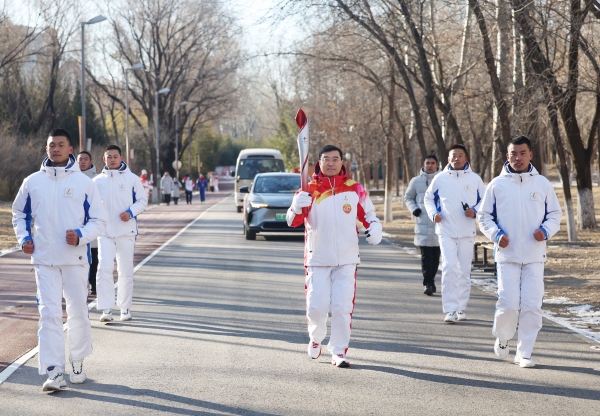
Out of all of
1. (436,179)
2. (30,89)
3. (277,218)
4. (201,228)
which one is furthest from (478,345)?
(30,89)

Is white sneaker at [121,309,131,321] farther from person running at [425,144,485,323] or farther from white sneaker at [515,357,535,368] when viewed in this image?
white sneaker at [515,357,535,368]

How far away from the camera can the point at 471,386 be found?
22.5 feet

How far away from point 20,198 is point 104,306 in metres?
3.34

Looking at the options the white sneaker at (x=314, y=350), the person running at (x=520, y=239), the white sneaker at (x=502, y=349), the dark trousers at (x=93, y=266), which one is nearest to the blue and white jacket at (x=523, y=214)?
the person running at (x=520, y=239)

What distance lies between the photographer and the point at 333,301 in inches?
304

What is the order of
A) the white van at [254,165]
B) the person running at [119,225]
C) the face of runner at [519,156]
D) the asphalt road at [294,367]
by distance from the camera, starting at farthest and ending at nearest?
the white van at [254,165] → the person running at [119,225] → the face of runner at [519,156] → the asphalt road at [294,367]

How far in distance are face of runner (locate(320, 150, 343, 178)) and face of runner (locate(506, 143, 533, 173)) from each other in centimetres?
149

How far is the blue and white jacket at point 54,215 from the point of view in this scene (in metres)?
6.93

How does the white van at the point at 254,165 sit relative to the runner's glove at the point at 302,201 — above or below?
above

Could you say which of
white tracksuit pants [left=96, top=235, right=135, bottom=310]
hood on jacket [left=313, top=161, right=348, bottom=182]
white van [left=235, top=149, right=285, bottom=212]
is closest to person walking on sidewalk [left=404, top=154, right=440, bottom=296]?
white tracksuit pants [left=96, top=235, right=135, bottom=310]

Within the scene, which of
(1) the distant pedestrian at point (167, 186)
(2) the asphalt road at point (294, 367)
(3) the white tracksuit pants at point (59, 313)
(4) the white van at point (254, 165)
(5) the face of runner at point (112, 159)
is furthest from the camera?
(1) the distant pedestrian at point (167, 186)

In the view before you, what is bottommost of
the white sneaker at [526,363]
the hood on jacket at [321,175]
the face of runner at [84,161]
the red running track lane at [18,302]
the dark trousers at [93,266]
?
the red running track lane at [18,302]

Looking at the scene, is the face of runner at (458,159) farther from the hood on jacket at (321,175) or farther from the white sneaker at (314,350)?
the white sneaker at (314,350)

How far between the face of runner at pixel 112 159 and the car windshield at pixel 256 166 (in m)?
31.7
